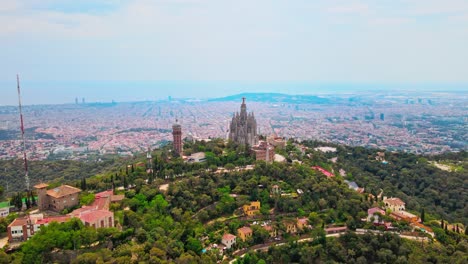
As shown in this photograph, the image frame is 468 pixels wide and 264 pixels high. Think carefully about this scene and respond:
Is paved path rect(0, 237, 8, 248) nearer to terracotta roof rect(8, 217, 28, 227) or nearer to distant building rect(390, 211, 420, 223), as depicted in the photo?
terracotta roof rect(8, 217, 28, 227)

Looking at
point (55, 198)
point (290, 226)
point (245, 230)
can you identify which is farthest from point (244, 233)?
point (55, 198)

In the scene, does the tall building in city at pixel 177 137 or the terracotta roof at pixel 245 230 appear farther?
the tall building in city at pixel 177 137

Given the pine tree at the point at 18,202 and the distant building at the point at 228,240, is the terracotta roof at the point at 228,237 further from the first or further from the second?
the pine tree at the point at 18,202

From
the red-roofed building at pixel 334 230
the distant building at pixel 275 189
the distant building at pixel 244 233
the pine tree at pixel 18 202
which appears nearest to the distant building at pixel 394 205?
the red-roofed building at pixel 334 230

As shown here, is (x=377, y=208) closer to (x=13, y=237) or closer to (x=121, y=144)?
(x=13, y=237)

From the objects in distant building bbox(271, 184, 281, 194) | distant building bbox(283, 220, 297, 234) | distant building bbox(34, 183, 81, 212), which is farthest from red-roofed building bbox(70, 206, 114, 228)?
distant building bbox(271, 184, 281, 194)
